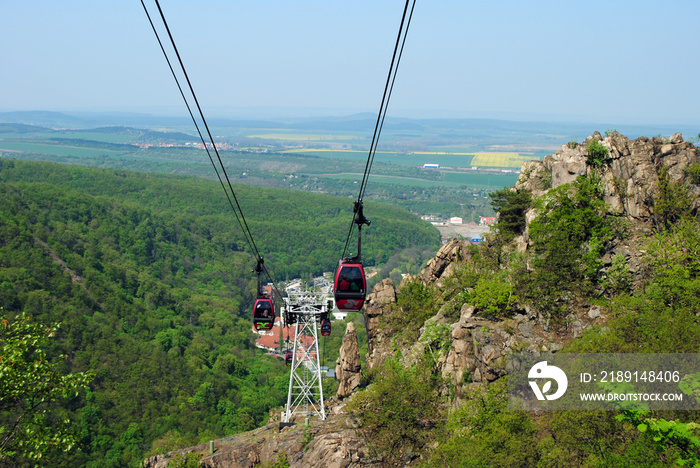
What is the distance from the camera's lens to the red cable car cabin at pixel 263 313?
91.4ft

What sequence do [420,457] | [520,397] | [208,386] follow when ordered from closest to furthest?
[520,397], [420,457], [208,386]

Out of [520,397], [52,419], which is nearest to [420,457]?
[520,397]

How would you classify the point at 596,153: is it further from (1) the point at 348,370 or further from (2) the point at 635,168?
(1) the point at 348,370

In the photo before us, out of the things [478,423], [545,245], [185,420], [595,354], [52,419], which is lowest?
[185,420]

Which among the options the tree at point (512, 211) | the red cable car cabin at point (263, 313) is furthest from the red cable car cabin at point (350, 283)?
the tree at point (512, 211)

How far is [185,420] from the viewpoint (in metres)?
62.7

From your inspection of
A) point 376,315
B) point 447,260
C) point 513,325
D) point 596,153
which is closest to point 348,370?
point 376,315

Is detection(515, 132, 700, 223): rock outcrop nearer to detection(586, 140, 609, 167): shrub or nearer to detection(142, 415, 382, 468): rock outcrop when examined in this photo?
detection(586, 140, 609, 167): shrub

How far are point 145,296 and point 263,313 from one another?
78742 millimetres

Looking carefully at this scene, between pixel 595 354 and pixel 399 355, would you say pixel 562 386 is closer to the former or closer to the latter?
pixel 595 354

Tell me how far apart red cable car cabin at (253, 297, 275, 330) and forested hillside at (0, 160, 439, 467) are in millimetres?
11198

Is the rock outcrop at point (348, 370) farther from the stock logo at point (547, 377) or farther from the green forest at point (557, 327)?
the stock logo at point (547, 377)

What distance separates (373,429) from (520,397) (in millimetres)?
7281

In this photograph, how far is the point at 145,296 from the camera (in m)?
98.1
